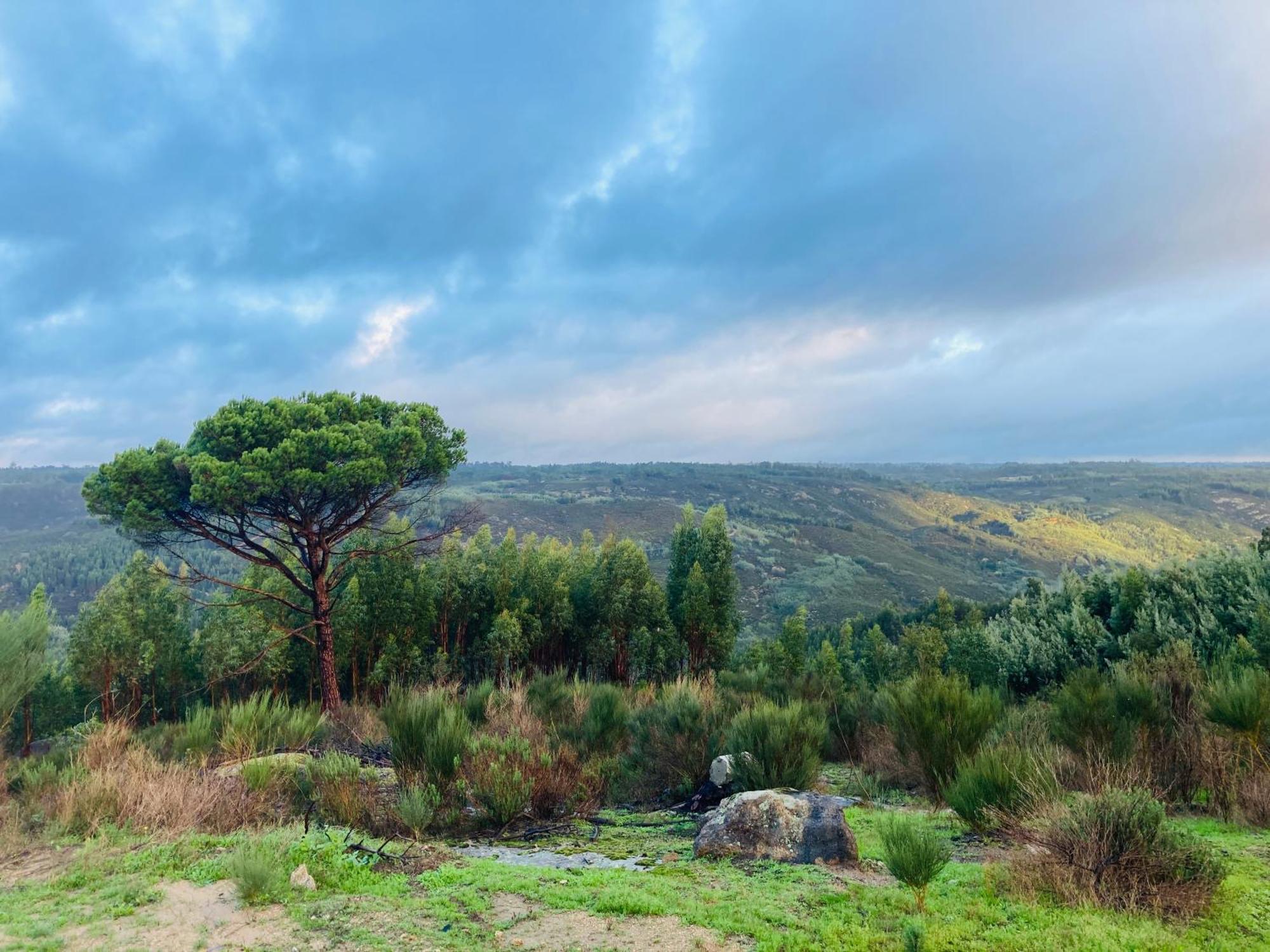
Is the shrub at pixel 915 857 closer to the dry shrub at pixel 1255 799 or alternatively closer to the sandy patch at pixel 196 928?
the dry shrub at pixel 1255 799

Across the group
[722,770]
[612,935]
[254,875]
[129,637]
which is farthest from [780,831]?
[129,637]

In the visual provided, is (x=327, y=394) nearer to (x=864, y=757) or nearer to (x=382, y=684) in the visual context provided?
(x=382, y=684)

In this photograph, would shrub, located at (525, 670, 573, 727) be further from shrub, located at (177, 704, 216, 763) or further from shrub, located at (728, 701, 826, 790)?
shrub, located at (177, 704, 216, 763)

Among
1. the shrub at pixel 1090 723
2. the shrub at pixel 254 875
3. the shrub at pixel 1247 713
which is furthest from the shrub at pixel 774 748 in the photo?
the shrub at pixel 254 875

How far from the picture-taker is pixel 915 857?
13.9 ft

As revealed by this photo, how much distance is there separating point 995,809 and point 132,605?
27293 mm

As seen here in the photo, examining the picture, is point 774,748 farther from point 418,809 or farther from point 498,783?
point 418,809

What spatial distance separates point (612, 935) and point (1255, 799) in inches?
226

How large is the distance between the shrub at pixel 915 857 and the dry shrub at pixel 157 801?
5.86m

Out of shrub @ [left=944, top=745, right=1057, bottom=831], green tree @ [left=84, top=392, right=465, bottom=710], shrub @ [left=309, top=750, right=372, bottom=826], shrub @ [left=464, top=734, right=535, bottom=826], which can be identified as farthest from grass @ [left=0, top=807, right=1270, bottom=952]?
green tree @ [left=84, top=392, right=465, bottom=710]

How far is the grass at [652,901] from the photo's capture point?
12.3ft

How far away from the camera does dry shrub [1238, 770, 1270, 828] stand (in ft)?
18.1

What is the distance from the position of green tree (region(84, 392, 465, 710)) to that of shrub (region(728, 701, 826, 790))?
35.6 feet

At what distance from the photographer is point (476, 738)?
788cm
